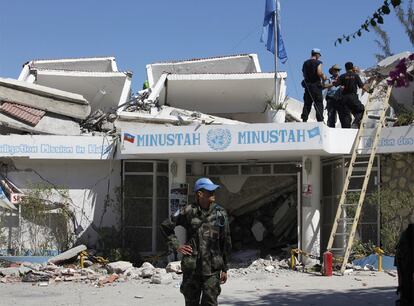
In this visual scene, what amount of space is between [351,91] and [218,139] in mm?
3278

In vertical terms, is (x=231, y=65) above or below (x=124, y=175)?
above

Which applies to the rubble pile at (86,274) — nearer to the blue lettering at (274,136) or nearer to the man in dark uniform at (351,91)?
the blue lettering at (274,136)

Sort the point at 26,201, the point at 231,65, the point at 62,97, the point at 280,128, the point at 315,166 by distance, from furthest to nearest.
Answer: the point at 231,65 → the point at 62,97 → the point at 26,201 → the point at 315,166 → the point at 280,128

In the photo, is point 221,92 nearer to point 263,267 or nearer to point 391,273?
point 263,267

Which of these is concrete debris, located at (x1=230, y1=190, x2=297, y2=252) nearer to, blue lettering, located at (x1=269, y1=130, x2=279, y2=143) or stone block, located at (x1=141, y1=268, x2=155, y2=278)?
blue lettering, located at (x1=269, y1=130, x2=279, y2=143)

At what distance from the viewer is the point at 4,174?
15.7 m

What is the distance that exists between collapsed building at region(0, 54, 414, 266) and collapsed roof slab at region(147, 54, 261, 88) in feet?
5.76

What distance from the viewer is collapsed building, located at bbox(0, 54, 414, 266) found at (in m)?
13.9

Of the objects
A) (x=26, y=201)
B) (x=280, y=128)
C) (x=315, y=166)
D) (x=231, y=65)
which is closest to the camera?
(x=280, y=128)

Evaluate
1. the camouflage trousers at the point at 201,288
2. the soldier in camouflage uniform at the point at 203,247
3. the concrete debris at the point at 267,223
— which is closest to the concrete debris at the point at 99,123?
the concrete debris at the point at 267,223

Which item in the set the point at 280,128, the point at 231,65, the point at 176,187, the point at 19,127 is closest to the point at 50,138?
the point at 19,127

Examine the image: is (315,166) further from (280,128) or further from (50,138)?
(50,138)

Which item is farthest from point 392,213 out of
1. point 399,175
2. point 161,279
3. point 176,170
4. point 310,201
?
point 161,279

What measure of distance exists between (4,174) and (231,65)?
8.65 metres
